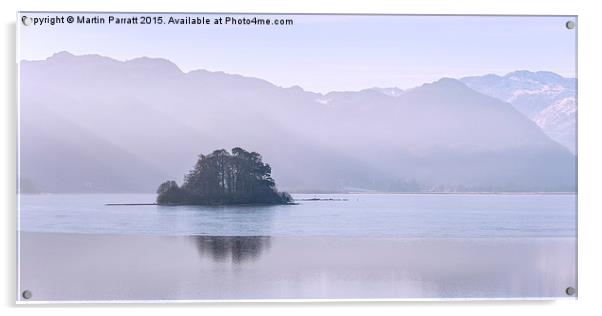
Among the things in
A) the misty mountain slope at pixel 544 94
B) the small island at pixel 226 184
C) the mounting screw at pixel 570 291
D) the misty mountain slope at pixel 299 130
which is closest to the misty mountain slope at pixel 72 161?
the misty mountain slope at pixel 299 130

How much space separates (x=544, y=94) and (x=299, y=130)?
3.58 ft

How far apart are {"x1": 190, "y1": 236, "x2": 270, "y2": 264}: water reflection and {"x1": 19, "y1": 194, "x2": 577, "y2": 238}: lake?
0.03 m

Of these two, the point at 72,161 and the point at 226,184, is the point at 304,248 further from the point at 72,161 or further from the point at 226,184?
the point at 72,161

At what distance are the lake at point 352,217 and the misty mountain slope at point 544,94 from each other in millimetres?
301

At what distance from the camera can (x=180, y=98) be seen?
3.71 meters

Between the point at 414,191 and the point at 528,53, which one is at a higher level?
the point at 528,53

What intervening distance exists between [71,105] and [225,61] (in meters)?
0.69

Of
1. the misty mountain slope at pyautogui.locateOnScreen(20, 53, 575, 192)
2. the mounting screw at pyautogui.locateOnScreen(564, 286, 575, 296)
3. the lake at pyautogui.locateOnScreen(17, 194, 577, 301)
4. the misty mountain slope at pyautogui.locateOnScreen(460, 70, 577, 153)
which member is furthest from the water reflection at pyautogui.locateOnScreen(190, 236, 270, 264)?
the mounting screw at pyautogui.locateOnScreen(564, 286, 575, 296)

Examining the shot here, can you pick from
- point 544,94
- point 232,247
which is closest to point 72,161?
point 232,247

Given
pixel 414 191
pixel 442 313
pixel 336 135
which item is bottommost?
pixel 442 313

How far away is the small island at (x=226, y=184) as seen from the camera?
3.70m

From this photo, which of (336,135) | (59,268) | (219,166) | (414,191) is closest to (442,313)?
(414,191)

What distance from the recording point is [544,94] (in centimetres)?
372
